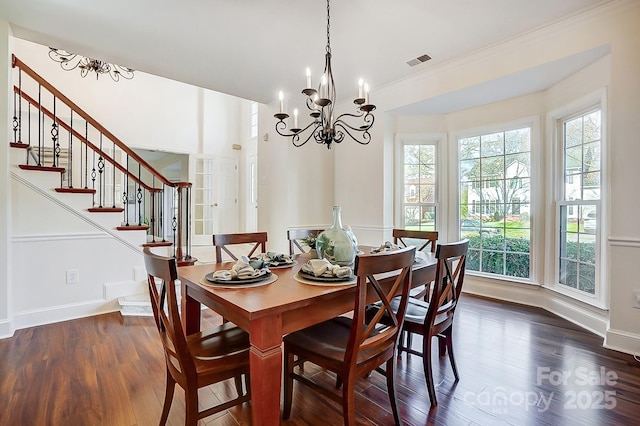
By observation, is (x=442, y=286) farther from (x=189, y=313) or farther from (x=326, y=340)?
(x=189, y=313)

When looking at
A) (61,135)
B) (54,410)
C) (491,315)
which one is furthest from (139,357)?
(61,135)

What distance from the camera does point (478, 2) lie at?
2328 millimetres

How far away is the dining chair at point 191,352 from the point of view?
48.8 inches

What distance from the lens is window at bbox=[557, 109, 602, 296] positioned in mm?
2863

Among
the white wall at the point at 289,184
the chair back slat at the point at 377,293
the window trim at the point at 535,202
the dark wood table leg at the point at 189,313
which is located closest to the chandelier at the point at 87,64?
the white wall at the point at 289,184

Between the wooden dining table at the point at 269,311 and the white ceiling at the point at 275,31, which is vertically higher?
the white ceiling at the point at 275,31

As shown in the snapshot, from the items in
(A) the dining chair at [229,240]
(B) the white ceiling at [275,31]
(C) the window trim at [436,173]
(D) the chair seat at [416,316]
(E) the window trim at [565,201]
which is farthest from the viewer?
(C) the window trim at [436,173]

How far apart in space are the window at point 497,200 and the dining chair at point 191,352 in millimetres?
3424

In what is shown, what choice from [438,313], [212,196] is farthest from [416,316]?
[212,196]

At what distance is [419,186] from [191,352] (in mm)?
3666

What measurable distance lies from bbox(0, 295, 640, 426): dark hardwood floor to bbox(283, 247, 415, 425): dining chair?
0.31 meters

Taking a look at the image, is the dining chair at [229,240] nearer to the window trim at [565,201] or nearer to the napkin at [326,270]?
the napkin at [326,270]

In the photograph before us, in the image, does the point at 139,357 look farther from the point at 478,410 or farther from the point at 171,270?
the point at 478,410

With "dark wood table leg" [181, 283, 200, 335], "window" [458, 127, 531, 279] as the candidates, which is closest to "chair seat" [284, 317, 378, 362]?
"dark wood table leg" [181, 283, 200, 335]
